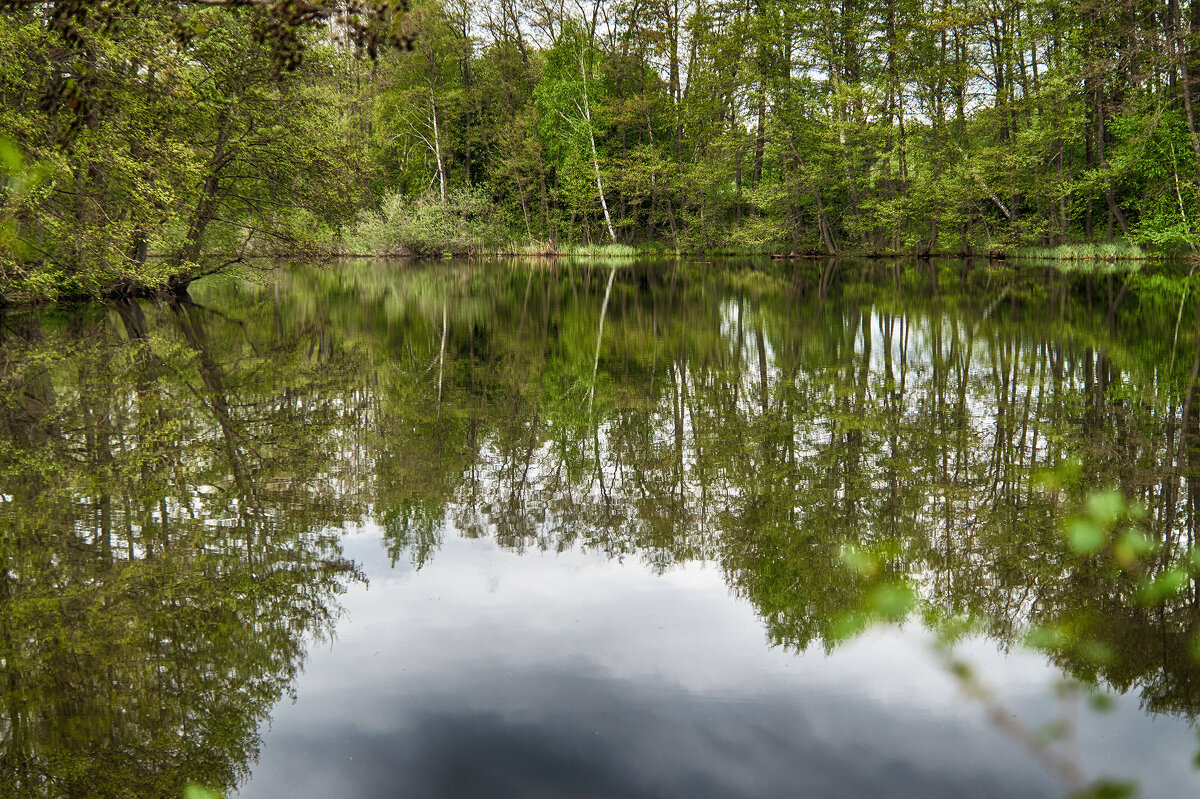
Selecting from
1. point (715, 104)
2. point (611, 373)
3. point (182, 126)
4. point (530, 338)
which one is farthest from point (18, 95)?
point (715, 104)

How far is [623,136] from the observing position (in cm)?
4681

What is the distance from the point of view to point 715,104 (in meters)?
42.7

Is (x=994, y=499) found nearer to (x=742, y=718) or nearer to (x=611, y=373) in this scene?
(x=742, y=718)

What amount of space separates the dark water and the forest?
5.84 meters

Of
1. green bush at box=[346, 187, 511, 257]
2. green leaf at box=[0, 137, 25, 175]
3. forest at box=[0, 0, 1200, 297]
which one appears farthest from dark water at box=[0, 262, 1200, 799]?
green bush at box=[346, 187, 511, 257]

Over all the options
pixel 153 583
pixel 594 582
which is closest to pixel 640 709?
pixel 594 582

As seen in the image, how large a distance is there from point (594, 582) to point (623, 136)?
44834 millimetres

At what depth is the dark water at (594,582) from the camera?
3.28m

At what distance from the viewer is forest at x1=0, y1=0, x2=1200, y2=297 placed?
14516mm

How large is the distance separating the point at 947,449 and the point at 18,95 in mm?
15936

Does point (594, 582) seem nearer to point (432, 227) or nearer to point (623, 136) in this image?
point (432, 227)

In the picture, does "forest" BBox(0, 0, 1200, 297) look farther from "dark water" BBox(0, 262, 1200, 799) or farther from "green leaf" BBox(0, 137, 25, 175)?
"green leaf" BBox(0, 137, 25, 175)

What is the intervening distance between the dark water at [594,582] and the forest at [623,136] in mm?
5839

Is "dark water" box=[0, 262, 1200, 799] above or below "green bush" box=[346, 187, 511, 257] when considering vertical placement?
below
